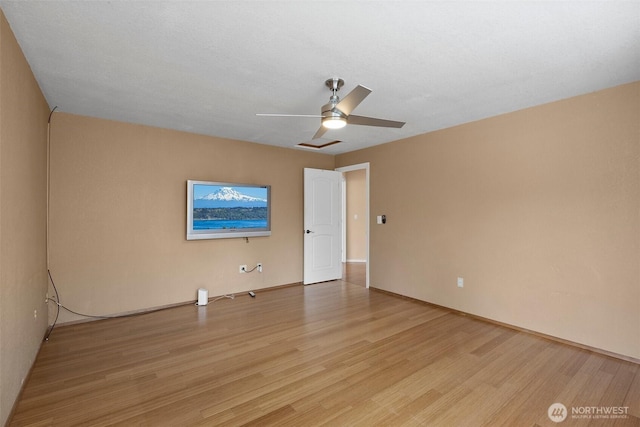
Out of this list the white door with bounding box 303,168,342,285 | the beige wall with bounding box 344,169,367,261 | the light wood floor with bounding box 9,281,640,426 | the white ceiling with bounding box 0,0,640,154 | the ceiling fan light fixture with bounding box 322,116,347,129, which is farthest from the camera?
the beige wall with bounding box 344,169,367,261

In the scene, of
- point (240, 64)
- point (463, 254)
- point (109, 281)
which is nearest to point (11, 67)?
point (240, 64)

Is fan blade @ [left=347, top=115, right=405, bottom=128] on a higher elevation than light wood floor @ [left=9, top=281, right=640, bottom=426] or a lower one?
higher

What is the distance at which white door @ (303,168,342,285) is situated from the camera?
5414 millimetres

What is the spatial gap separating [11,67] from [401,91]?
110 inches

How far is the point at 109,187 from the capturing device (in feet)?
12.1

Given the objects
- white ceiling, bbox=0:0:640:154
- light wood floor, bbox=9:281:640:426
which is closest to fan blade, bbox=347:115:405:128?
white ceiling, bbox=0:0:640:154

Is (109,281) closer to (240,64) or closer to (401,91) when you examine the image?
(240,64)

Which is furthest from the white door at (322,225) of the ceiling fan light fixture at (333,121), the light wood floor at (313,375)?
the ceiling fan light fixture at (333,121)

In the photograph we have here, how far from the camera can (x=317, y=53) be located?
83.9 inches

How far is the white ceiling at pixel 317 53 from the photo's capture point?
172cm

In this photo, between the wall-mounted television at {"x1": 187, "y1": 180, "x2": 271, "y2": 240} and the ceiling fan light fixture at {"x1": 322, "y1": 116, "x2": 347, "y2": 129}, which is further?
the wall-mounted television at {"x1": 187, "y1": 180, "x2": 271, "y2": 240}

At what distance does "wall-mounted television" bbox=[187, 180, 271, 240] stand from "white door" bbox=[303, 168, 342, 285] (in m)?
0.79

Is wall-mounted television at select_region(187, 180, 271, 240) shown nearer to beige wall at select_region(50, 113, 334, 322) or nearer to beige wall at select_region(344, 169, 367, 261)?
beige wall at select_region(50, 113, 334, 322)

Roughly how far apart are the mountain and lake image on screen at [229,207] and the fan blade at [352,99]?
2.61 metres
